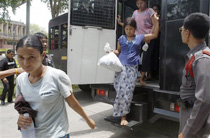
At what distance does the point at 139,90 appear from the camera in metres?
3.43

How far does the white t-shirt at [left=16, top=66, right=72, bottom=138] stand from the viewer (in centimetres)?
144

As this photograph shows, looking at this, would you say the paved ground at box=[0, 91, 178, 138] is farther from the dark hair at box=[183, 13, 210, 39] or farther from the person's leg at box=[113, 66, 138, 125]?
the dark hair at box=[183, 13, 210, 39]

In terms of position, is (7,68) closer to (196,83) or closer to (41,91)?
(41,91)

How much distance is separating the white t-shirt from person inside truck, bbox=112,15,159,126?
1.72 m

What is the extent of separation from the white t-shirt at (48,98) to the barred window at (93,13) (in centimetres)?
263

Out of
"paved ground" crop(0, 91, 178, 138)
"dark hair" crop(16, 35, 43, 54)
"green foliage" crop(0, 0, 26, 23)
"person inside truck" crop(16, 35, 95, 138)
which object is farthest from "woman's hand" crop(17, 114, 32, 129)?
"green foliage" crop(0, 0, 26, 23)

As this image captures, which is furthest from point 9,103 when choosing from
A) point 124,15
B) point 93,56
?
point 124,15

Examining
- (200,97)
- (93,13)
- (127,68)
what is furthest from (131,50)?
(200,97)

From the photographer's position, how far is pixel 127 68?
10.6 feet

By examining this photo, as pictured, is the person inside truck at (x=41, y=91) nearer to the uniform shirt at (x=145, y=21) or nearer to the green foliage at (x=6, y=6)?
the uniform shirt at (x=145, y=21)

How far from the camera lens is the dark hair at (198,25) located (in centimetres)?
147

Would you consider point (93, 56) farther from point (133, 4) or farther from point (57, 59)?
point (57, 59)

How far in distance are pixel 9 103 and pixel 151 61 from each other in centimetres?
454

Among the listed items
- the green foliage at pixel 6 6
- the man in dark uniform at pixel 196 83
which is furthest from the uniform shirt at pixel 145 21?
the green foliage at pixel 6 6
